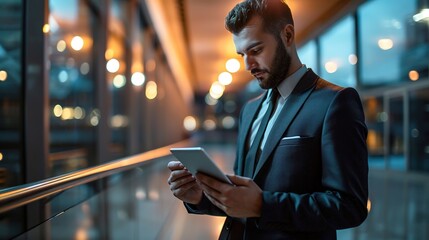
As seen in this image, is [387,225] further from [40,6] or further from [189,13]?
[189,13]

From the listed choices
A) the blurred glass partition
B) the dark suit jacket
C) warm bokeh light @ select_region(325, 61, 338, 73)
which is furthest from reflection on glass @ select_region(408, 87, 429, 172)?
the dark suit jacket

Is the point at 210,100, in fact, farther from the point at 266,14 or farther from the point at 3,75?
the point at 266,14

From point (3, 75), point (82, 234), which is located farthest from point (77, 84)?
point (3, 75)

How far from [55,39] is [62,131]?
1045 millimetres

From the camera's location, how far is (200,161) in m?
1.03

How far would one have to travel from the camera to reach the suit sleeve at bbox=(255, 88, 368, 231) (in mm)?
1035

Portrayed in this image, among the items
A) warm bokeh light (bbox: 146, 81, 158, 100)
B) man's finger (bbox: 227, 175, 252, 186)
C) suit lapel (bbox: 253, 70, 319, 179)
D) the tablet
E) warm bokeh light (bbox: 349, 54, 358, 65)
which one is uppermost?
warm bokeh light (bbox: 349, 54, 358, 65)

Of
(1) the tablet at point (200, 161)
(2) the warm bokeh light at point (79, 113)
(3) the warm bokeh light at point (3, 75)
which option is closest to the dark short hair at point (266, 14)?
(1) the tablet at point (200, 161)

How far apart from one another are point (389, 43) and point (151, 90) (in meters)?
5.76

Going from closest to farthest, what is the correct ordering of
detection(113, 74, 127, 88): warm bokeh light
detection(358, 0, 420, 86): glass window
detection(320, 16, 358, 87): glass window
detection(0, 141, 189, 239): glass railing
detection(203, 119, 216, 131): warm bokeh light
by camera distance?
detection(0, 141, 189, 239): glass railing
detection(113, 74, 127, 88): warm bokeh light
detection(358, 0, 420, 86): glass window
detection(320, 16, 358, 87): glass window
detection(203, 119, 216, 131): warm bokeh light

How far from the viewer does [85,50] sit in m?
4.80

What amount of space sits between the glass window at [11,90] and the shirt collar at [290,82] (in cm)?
169

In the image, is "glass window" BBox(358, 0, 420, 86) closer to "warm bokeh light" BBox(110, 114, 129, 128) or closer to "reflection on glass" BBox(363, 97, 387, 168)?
"reflection on glass" BBox(363, 97, 387, 168)

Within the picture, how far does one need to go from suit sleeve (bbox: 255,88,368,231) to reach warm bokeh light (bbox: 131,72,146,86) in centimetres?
601
